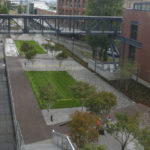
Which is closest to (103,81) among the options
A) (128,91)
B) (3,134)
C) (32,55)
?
(128,91)

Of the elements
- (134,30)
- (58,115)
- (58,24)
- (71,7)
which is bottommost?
(58,115)

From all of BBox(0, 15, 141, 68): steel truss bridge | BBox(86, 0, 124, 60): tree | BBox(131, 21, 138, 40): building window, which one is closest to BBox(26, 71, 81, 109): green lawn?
BBox(0, 15, 141, 68): steel truss bridge

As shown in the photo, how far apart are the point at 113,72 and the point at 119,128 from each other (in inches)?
824

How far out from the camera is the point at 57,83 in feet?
112

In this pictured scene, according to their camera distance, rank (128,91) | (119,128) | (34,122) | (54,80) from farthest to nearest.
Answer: (54,80), (128,91), (34,122), (119,128)

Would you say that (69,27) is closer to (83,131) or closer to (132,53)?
(132,53)

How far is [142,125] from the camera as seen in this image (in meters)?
21.0

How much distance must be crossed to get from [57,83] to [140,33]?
12.3m

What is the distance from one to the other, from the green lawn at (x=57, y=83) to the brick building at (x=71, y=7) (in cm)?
3745

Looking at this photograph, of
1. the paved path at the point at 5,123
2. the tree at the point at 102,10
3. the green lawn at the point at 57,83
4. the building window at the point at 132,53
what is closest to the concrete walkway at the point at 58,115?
the green lawn at the point at 57,83

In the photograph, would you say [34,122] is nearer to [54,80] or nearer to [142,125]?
[142,125]

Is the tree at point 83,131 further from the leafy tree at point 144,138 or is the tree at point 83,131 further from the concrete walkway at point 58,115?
the concrete walkway at point 58,115

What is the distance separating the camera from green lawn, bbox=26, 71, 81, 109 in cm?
2758

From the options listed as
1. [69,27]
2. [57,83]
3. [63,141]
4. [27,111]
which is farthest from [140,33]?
[63,141]
